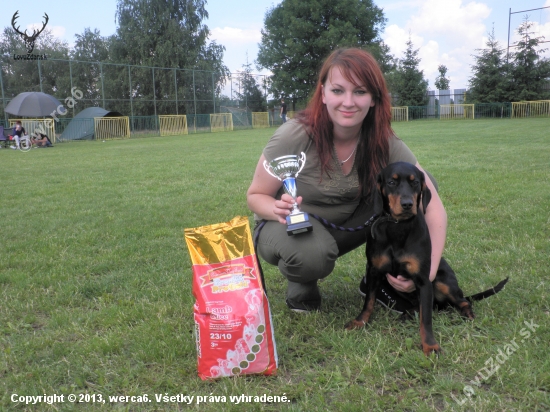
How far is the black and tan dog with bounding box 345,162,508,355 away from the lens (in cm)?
231

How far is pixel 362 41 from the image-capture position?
44.4 meters

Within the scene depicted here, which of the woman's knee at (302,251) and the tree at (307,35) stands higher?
the tree at (307,35)

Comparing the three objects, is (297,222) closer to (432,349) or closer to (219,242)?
(219,242)

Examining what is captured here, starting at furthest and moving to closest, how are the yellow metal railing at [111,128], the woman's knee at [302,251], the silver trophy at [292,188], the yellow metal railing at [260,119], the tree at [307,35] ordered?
the tree at [307,35] → the yellow metal railing at [260,119] → the yellow metal railing at [111,128] → the woman's knee at [302,251] → the silver trophy at [292,188]

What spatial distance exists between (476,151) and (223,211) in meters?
7.15

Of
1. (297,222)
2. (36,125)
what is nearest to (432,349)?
(297,222)

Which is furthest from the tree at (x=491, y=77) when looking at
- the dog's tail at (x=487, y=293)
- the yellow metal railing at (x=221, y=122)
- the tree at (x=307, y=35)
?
the dog's tail at (x=487, y=293)

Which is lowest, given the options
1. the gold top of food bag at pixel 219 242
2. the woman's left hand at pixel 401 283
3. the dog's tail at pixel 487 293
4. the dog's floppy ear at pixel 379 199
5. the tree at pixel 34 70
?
the dog's tail at pixel 487 293

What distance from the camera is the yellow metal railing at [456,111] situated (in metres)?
34.9

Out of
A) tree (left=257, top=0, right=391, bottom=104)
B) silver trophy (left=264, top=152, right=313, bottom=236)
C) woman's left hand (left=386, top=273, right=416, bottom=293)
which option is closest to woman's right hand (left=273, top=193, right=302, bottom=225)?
silver trophy (left=264, top=152, right=313, bottom=236)

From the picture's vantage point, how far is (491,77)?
3419 cm

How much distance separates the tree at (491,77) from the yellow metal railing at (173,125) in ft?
69.4

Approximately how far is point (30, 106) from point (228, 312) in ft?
64.7

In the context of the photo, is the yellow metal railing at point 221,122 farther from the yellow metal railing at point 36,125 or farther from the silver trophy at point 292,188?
the silver trophy at point 292,188
